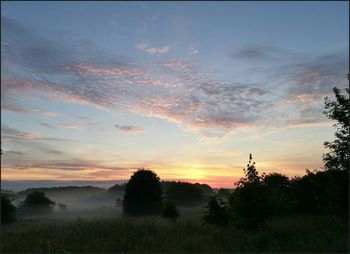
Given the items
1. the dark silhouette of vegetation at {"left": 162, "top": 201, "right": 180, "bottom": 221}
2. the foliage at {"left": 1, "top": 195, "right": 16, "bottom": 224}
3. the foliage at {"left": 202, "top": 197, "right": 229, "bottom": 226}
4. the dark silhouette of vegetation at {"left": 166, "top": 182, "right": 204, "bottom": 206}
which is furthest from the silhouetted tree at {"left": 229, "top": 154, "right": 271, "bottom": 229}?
the dark silhouette of vegetation at {"left": 166, "top": 182, "right": 204, "bottom": 206}

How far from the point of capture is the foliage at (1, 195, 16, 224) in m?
38.4

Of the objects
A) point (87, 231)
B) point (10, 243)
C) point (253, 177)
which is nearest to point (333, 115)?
point (253, 177)

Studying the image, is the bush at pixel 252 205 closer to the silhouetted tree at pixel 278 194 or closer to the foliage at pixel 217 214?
the silhouetted tree at pixel 278 194

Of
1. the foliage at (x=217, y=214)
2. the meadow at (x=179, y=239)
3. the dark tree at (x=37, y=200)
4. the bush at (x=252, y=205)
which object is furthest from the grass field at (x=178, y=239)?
the dark tree at (x=37, y=200)

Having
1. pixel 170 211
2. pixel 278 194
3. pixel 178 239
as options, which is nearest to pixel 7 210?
pixel 170 211

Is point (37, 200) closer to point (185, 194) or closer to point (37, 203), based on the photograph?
point (37, 203)

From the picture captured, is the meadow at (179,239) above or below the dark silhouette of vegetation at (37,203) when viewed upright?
below

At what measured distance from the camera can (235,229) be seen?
85.8 ft

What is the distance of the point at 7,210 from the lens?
131 feet

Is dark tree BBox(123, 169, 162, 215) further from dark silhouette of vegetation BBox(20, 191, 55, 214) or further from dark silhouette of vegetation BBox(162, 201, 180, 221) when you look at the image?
dark silhouette of vegetation BBox(20, 191, 55, 214)

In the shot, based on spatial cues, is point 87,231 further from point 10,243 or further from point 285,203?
point 285,203

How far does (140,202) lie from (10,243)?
32158 millimetres

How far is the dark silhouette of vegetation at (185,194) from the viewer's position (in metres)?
81.2

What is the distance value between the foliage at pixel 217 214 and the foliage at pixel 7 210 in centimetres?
1993
